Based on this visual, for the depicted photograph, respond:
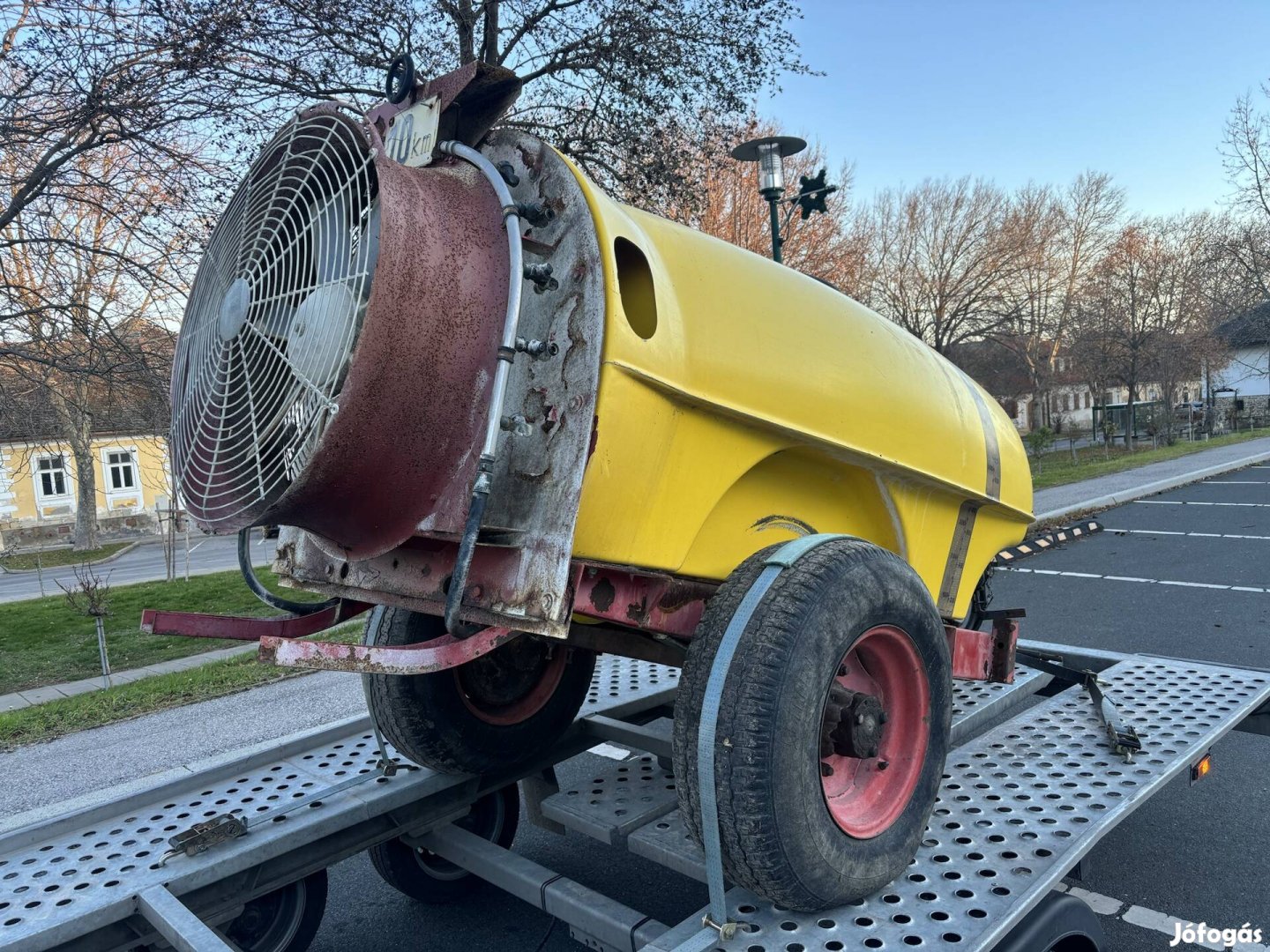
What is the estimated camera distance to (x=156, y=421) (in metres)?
10.8

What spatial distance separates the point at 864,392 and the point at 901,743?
996 mm

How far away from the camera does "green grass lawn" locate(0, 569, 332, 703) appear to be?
344 inches

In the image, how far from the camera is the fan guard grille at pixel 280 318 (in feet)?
6.08

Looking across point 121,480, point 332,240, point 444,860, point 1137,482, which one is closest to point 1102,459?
point 1137,482

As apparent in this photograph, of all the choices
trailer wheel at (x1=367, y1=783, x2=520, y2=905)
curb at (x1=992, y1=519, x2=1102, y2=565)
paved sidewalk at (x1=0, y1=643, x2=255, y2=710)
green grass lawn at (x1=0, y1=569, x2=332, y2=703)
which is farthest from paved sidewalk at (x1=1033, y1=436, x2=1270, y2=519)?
green grass lawn at (x1=0, y1=569, x2=332, y2=703)

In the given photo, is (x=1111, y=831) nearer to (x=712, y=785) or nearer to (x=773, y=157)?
(x=712, y=785)

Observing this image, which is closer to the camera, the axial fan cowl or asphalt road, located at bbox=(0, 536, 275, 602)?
the axial fan cowl

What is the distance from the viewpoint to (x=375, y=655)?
70.9 inches

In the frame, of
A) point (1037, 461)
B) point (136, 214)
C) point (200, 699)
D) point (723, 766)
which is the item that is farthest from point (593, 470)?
point (1037, 461)

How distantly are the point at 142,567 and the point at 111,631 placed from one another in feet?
60.6

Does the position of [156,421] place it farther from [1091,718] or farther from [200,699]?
[1091,718]

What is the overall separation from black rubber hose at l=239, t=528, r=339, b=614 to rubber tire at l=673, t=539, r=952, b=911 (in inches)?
49.0

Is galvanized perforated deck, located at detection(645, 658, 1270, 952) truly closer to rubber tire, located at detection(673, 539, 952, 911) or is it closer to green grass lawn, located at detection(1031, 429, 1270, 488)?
rubber tire, located at detection(673, 539, 952, 911)

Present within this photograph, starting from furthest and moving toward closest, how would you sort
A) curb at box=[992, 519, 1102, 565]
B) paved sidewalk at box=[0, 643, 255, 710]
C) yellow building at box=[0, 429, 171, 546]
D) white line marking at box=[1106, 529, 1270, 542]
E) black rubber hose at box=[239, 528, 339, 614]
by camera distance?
yellow building at box=[0, 429, 171, 546]
white line marking at box=[1106, 529, 1270, 542]
paved sidewalk at box=[0, 643, 255, 710]
curb at box=[992, 519, 1102, 565]
black rubber hose at box=[239, 528, 339, 614]
